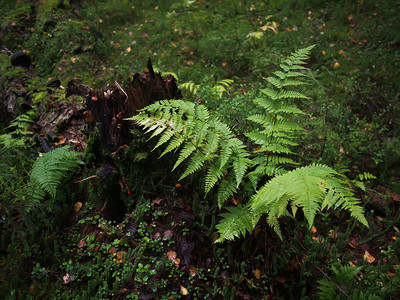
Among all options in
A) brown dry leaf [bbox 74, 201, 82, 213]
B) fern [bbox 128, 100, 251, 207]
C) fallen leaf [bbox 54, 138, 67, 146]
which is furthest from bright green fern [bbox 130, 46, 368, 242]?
fallen leaf [bbox 54, 138, 67, 146]

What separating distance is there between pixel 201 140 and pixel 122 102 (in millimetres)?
1122

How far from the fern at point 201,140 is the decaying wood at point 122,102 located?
0.96 ft

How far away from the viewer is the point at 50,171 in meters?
2.66

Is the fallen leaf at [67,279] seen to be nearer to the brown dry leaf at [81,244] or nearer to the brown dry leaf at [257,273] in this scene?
the brown dry leaf at [81,244]

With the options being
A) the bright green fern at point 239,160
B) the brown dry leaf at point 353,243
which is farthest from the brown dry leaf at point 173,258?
the brown dry leaf at point 353,243

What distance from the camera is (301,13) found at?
671 cm

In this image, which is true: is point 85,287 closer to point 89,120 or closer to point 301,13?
point 89,120

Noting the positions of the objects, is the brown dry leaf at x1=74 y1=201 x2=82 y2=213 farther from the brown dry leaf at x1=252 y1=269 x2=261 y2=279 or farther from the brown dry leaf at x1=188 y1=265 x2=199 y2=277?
the brown dry leaf at x1=252 y1=269 x2=261 y2=279

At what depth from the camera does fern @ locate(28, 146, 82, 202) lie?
8.36ft

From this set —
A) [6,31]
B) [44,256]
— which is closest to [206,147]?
[44,256]

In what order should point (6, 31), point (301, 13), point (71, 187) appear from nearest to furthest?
point (71, 187), point (6, 31), point (301, 13)

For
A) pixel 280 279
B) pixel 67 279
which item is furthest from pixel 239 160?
pixel 67 279

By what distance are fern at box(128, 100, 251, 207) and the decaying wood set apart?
0.96ft

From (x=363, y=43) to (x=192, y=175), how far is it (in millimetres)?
5140
